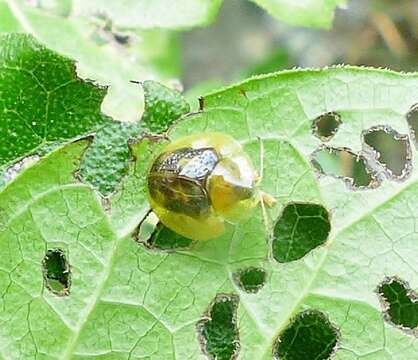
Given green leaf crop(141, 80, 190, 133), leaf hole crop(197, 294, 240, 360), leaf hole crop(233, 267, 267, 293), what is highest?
green leaf crop(141, 80, 190, 133)

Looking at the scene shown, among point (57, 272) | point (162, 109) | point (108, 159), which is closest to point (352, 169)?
point (162, 109)

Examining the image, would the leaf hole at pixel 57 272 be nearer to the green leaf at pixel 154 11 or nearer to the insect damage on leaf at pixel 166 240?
the insect damage on leaf at pixel 166 240

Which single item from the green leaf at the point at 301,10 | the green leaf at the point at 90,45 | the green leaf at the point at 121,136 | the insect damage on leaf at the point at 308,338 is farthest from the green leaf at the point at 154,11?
the insect damage on leaf at the point at 308,338

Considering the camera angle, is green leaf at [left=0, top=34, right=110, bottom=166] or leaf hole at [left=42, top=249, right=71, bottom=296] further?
green leaf at [left=0, top=34, right=110, bottom=166]

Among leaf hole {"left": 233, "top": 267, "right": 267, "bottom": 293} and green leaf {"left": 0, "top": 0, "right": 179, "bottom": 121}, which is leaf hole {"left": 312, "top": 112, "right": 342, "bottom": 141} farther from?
green leaf {"left": 0, "top": 0, "right": 179, "bottom": 121}

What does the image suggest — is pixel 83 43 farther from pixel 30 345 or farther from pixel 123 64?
pixel 30 345

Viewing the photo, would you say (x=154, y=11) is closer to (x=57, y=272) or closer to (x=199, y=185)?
(x=199, y=185)

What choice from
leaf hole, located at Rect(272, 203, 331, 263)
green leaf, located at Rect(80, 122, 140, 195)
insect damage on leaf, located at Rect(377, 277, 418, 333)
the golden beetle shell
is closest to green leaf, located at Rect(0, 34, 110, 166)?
green leaf, located at Rect(80, 122, 140, 195)
